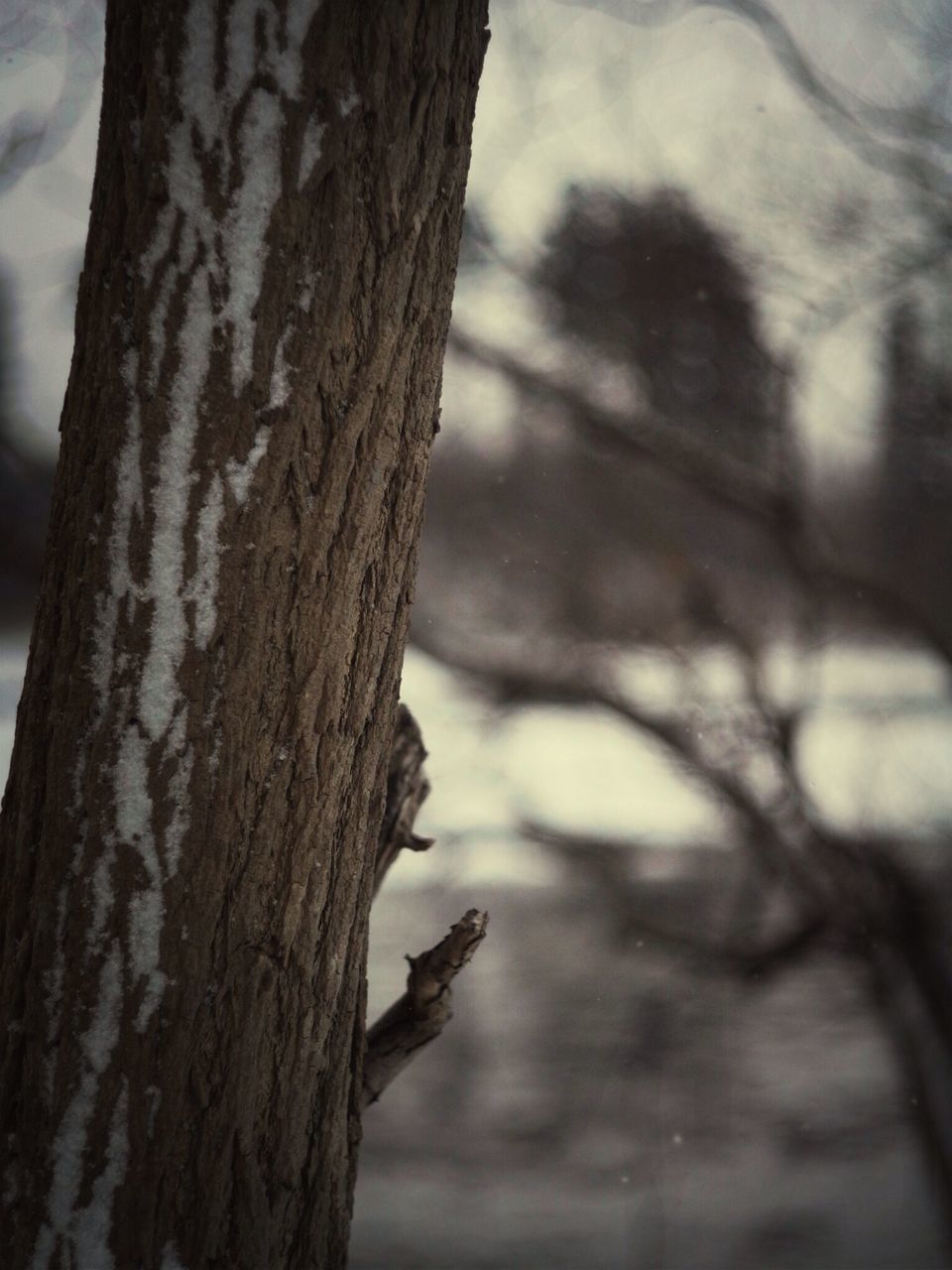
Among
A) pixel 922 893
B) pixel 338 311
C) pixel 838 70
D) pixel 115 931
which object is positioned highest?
pixel 838 70

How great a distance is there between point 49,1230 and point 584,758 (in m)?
1.65

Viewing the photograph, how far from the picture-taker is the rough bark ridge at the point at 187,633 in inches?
23.2

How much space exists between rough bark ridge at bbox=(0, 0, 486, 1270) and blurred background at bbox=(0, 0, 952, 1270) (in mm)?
1517

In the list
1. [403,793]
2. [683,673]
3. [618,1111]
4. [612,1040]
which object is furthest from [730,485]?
[403,793]

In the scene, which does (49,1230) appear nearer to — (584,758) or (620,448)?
(584,758)

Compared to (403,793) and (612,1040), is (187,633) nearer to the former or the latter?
(403,793)

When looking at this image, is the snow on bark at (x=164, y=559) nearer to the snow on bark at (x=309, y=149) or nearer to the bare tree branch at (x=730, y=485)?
the snow on bark at (x=309, y=149)

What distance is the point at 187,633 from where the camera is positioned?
0.59m

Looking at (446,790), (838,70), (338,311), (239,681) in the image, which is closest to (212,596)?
(239,681)

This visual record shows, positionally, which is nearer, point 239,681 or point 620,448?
point 239,681

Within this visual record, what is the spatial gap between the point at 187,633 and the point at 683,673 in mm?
1667

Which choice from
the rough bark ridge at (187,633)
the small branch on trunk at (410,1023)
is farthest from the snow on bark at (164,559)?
the small branch on trunk at (410,1023)

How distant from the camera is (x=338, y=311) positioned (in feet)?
1.99

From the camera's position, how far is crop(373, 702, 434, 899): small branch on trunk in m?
1.02
